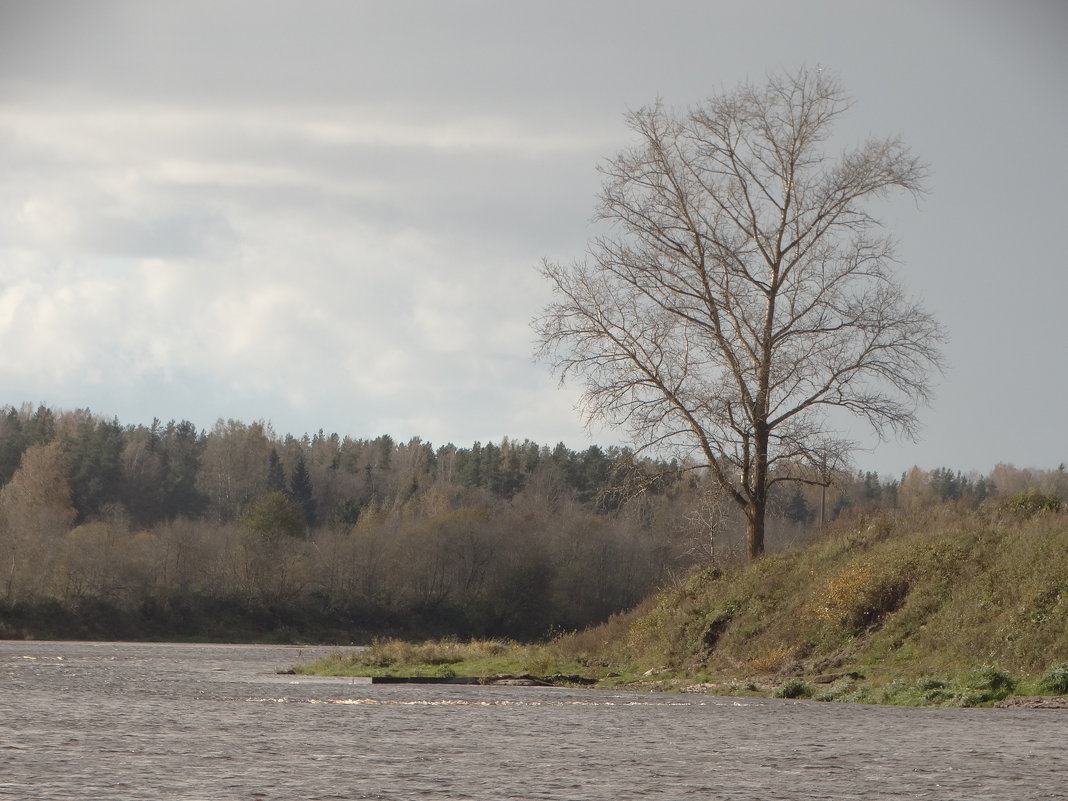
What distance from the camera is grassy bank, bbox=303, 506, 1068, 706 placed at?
2464cm

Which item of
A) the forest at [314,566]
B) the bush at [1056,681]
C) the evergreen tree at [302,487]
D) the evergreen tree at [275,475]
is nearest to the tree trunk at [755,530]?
the bush at [1056,681]

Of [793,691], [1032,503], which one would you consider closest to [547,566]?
[1032,503]

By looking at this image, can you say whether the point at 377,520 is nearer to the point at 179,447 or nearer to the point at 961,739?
the point at 179,447

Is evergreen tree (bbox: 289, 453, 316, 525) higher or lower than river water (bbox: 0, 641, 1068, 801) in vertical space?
higher

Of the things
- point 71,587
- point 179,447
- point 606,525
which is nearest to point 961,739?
point 71,587

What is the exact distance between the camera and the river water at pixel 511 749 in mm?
10195

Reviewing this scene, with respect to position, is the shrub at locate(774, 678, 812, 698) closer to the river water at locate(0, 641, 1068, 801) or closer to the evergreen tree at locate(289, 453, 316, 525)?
the river water at locate(0, 641, 1068, 801)

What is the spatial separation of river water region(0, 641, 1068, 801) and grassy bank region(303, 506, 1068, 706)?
3201 millimetres

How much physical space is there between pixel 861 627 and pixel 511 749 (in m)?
17.5

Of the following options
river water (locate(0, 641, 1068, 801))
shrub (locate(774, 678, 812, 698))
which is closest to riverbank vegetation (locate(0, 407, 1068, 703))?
shrub (locate(774, 678, 812, 698))

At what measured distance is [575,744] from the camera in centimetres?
1449

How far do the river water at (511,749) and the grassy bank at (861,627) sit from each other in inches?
126

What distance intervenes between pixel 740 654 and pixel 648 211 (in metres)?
13.0

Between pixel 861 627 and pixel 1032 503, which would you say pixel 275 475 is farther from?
pixel 861 627
